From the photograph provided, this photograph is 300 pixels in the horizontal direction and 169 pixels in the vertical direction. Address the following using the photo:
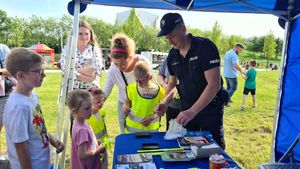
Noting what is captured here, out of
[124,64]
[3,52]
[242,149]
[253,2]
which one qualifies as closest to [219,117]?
[124,64]

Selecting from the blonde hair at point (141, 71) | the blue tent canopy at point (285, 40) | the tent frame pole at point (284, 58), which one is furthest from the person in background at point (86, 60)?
the tent frame pole at point (284, 58)

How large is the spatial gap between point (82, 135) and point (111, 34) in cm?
3371

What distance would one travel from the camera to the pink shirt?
1.86 metres

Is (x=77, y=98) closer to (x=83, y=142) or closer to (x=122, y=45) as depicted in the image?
(x=83, y=142)

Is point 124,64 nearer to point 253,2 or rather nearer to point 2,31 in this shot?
point 253,2

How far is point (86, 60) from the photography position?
300 cm

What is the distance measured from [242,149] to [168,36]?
8.91ft

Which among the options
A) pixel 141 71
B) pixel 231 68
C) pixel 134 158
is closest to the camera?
pixel 134 158

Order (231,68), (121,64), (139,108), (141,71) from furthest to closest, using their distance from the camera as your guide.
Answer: (231,68)
(121,64)
(139,108)
(141,71)

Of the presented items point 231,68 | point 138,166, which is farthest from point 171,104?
point 231,68

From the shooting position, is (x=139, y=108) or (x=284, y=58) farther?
(x=284, y=58)

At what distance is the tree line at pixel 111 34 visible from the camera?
30000 millimetres

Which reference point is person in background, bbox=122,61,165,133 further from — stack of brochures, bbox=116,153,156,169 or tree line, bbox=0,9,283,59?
tree line, bbox=0,9,283,59

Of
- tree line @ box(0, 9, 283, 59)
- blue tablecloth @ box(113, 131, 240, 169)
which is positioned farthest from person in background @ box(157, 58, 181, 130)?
tree line @ box(0, 9, 283, 59)
